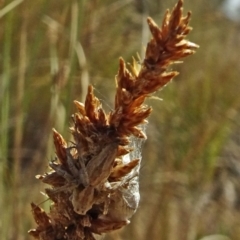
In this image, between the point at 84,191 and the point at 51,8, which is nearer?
the point at 84,191

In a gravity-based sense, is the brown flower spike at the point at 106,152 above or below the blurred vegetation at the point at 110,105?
below

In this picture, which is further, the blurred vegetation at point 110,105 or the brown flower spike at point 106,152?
the blurred vegetation at point 110,105

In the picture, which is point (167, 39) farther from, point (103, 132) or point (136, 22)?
point (136, 22)

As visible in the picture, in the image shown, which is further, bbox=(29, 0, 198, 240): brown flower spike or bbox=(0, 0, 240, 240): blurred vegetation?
bbox=(0, 0, 240, 240): blurred vegetation

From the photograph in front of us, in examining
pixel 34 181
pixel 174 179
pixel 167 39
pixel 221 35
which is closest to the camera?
pixel 167 39

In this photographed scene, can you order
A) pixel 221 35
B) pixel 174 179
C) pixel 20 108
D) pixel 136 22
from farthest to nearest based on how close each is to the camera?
pixel 221 35 → pixel 136 22 → pixel 174 179 → pixel 20 108

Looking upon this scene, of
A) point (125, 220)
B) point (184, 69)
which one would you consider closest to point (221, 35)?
point (184, 69)
